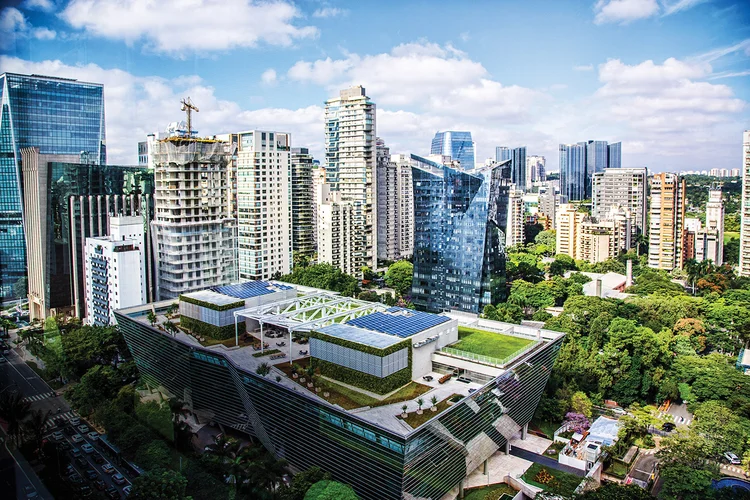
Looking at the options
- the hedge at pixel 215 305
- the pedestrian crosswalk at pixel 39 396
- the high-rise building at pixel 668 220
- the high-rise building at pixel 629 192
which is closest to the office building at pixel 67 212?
the pedestrian crosswalk at pixel 39 396

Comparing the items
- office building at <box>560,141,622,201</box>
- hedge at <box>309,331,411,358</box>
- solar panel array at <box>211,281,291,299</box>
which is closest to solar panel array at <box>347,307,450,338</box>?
hedge at <box>309,331,411,358</box>

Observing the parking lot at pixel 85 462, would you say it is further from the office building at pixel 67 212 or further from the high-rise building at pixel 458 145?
the high-rise building at pixel 458 145

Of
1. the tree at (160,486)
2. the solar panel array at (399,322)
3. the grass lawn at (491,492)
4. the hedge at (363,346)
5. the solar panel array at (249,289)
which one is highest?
the solar panel array at (249,289)

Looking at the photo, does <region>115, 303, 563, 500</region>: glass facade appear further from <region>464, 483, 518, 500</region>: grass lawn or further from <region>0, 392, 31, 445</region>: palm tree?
<region>0, 392, 31, 445</region>: palm tree

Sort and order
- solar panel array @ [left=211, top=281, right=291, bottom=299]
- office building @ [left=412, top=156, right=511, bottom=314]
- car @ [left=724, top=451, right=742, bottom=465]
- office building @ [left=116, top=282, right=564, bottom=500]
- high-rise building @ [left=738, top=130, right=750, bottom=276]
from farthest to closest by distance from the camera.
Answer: high-rise building @ [left=738, top=130, right=750, bottom=276] < office building @ [left=412, top=156, right=511, bottom=314] < solar panel array @ [left=211, top=281, right=291, bottom=299] < car @ [left=724, top=451, right=742, bottom=465] < office building @ [left=116, top=282, right=564, bottom=500]

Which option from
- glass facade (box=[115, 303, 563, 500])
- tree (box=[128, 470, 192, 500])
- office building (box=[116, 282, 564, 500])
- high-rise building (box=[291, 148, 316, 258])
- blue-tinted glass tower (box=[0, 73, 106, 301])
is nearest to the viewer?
blue-tinted glass tower (box=[0, 73, 106, 301])

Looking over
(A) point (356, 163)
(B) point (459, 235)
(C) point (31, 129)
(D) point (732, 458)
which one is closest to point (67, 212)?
(C) point (31, 129)
